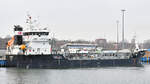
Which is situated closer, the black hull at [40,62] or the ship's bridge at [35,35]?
the black hull at [40,62]

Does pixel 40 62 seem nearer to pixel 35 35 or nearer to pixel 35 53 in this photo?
pixel 35 53

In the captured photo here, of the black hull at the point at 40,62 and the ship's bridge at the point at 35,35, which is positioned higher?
the ship's bridge at the point at 35,35

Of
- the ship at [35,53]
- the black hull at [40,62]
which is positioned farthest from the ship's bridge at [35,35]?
the black hull at [40,62]

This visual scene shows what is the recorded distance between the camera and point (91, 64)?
4900cm

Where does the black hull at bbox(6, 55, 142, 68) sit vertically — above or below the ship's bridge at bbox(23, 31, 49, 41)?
below

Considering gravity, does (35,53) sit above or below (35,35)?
below

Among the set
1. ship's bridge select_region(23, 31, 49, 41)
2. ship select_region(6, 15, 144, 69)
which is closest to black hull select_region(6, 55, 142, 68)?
ship select_region(6, 15, 144, 69)

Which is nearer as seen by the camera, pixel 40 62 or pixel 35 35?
pixel 40 62

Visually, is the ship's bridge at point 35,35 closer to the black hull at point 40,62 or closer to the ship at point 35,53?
Answer: the ship at point 35,53

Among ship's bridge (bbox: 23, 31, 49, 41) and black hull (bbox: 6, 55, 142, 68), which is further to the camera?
ship's bridge (bbox: 23, 31, 49, 41)

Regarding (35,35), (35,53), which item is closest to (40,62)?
(35,53)

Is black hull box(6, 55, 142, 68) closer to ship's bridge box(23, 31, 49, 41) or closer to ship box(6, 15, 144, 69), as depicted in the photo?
ship box(6, 15, 144, 69)

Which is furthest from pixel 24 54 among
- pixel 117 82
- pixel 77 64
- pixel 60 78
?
pixel 117 82

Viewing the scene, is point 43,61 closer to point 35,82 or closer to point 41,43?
point 41,43
